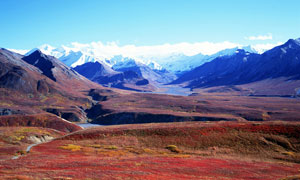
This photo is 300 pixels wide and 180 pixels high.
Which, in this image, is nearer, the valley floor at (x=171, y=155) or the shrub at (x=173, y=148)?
the valley floor at (x=171, y=155)

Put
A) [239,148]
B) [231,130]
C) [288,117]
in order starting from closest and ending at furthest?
[239,148] → [231,130] → [288,117]

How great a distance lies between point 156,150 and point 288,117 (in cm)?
14149

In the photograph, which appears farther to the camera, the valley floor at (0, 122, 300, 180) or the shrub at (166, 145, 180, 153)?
the shrub at (166, 145, 180, 153)

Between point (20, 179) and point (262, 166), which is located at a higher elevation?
point (20, 179)

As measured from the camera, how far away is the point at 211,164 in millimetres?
44656

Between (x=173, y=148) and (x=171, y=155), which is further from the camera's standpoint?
(x=173, y=148)

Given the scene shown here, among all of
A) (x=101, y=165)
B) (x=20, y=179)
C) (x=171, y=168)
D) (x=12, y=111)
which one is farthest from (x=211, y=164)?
(x=12, y=111)

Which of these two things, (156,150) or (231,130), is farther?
(231,130)

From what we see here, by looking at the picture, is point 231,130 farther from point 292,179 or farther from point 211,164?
point 292,179

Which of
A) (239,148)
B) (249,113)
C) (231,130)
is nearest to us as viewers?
(239,148)

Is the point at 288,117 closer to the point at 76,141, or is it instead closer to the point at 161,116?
the point at 161,116

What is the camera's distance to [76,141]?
70.9 m

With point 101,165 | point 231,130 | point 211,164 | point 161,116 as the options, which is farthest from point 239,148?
point 161,116

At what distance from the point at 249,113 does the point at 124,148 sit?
146m
